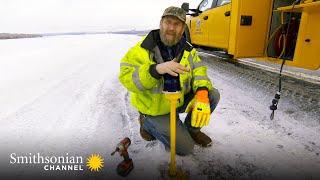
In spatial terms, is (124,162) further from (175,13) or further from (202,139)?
(175,13)

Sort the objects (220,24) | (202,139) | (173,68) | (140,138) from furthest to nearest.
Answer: (220,24)
(140,138)
(202,139)
(173,68)

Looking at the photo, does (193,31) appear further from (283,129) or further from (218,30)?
(283,129)

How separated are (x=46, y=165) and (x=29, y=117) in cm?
105

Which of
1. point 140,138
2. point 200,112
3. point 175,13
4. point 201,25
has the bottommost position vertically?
point 140,138

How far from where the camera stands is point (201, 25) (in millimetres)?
5867

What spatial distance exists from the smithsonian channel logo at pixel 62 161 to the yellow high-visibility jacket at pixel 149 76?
609 mm

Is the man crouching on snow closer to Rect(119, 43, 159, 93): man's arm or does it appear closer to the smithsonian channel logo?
Rect(119, 43, 159, 93): man's arm

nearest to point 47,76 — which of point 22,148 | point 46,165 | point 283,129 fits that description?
point 22,148

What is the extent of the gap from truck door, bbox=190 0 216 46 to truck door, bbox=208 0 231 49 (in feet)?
0.84

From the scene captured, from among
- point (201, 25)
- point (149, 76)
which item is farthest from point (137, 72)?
point (201, 25)

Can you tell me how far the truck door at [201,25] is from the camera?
5582mm

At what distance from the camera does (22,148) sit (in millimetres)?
2184

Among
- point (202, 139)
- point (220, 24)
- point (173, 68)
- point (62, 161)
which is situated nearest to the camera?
point (173, 68)

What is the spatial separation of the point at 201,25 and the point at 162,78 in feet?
14.6
